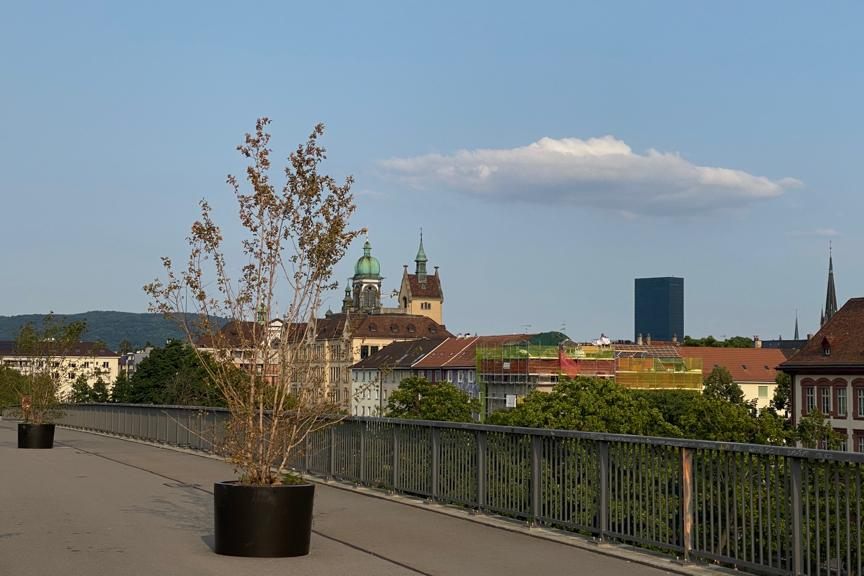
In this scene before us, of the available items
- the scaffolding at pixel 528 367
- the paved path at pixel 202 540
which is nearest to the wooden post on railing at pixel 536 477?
the paved path at pixel 202 540

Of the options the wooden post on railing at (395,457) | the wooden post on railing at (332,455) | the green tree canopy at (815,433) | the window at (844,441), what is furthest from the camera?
the window at (844,441)

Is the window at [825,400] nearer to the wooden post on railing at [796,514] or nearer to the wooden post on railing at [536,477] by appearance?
the wooden post on railing at [536,477]

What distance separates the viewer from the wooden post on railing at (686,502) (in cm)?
977

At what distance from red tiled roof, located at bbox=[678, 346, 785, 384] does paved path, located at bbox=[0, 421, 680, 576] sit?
457 feet

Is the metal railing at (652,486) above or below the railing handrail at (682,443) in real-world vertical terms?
below

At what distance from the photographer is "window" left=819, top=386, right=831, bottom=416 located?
91.8 meters

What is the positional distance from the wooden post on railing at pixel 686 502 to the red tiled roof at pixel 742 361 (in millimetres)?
143051

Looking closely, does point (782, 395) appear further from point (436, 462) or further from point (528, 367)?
point (436, 462)

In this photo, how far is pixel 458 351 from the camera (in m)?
158

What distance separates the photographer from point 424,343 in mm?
172625

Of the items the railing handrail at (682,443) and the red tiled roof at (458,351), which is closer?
the railing handrail at (682,443)

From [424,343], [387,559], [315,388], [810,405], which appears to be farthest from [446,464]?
[424,343]

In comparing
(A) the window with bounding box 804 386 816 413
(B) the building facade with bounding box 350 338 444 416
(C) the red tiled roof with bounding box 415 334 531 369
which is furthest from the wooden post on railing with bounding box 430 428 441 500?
(B) the building facade with bounding box 350 338 444 416

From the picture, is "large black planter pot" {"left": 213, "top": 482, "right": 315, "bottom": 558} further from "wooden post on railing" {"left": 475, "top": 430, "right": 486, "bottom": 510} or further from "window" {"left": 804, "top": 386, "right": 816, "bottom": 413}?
"window" {"left": 804, "top": 386, "right": 816, "bottom": 413}
